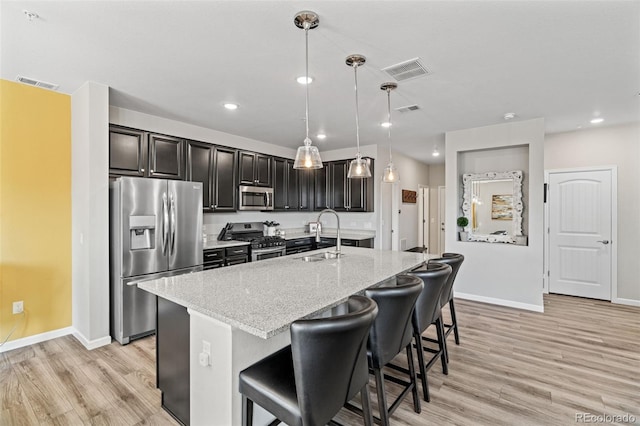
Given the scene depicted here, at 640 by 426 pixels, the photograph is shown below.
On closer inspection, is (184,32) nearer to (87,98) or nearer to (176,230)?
(87,98)

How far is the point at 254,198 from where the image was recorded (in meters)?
5.06

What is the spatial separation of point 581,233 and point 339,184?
3982 millimetres

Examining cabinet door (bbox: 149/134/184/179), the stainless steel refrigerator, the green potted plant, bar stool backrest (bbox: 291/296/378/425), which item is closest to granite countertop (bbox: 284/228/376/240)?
the green potted plant

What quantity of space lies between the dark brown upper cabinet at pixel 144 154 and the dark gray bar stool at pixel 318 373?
3.14 metres

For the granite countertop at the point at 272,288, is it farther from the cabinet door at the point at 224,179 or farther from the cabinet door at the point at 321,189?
the cabinet door at the point at 321,189

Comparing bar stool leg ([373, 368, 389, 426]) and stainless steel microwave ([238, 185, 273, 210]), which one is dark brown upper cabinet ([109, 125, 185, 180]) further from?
bar stool leg ([373, 368, 389, 426])

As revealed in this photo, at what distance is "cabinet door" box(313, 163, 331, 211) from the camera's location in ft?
20.0

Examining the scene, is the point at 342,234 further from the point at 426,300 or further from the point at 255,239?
the point at 426,300

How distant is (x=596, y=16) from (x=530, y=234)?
2.93 meters

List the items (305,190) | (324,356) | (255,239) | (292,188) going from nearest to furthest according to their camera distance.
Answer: (324,356) < (255,239) < (292,188) < (305,190)

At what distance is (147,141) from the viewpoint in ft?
12.4

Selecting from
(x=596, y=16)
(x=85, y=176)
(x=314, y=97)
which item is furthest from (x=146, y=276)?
(x=596, y=16)

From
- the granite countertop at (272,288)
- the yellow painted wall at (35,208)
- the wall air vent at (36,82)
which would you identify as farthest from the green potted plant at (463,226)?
the wall air vent at (36,82)

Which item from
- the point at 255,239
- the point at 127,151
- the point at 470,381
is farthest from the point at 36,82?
the point at 470,381
